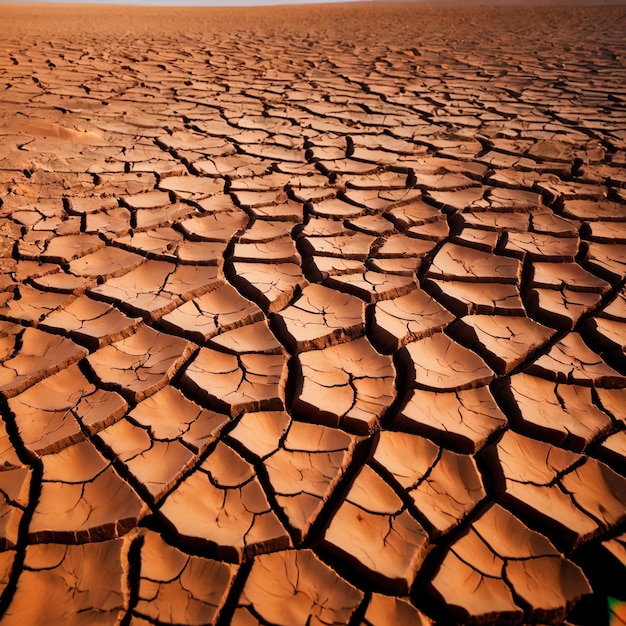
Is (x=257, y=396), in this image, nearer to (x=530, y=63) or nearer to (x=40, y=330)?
(x=40, y=330)

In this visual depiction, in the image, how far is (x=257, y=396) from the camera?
4.59 feet

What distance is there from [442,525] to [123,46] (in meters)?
7.49

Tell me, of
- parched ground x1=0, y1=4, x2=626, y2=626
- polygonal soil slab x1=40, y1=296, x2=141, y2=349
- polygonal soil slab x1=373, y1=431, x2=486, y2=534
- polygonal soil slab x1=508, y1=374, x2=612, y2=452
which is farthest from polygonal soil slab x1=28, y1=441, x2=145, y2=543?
polygonal soil slab x1=508, y1=374, x2=612, y2=452

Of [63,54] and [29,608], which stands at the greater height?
[63,54]

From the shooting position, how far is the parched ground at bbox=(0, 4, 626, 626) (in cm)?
100

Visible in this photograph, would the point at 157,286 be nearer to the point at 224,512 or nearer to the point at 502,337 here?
the point at 224,512

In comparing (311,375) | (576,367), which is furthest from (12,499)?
(576,367)

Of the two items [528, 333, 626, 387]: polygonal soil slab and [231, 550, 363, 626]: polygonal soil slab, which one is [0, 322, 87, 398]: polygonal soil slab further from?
[528, 333, 626, 387]: polygonal soil slab

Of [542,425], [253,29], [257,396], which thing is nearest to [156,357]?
[257,396]

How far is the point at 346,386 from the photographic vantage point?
1448 mm

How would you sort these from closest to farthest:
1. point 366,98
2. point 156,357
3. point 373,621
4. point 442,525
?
point 373,621, point 442,525, point 156,357, point 366,98

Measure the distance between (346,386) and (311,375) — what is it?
0.11 metres

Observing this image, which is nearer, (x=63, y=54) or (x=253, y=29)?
(x=63, y=54)

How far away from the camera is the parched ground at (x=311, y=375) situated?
3.27ft
